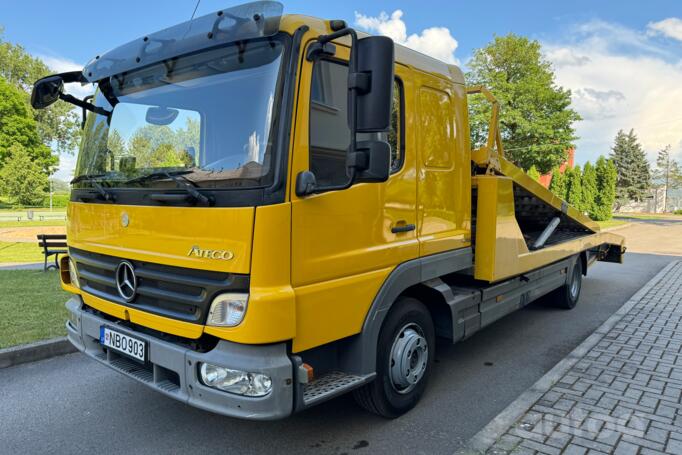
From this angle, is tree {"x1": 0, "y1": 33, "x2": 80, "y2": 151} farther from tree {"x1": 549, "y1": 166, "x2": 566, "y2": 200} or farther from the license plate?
the license plate

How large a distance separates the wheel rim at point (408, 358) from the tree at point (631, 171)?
59180mm

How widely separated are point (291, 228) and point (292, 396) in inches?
35.9

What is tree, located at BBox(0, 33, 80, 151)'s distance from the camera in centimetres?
4869

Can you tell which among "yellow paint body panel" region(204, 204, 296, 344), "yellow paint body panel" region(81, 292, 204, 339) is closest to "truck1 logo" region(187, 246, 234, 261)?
"yellow paint body panel" region(204, 204, 296, 344)

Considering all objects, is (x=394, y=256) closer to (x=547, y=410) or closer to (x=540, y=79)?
(x=547, y=410)

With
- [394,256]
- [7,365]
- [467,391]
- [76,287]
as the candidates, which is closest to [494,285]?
[467,391]

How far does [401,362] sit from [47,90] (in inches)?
139

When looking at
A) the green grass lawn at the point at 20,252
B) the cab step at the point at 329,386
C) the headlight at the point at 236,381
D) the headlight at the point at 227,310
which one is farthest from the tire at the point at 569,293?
the green grass lawn at the point at 20,252

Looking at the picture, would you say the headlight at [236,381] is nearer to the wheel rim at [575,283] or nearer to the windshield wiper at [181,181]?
the windshield wiper at [181,181]

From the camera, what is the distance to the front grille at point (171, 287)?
256 cm

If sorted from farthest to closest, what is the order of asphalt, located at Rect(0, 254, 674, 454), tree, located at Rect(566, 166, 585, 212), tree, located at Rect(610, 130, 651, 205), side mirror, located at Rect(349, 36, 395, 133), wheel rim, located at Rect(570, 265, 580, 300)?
tree, located at Rect(610, 130, 651, 205), tree, located at Rect(566, 166, 585, 212), wheel rim, located at Rect(570, 265, 580, 300), asphalt, located at Rect(0, 254, 674, 454), side mirror, located at Rect(349, 36, 395, 133)

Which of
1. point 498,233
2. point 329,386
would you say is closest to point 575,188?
point 498,233

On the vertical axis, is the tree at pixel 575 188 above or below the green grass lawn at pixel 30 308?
above

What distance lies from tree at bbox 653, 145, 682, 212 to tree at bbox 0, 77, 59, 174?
7211 centimetres
